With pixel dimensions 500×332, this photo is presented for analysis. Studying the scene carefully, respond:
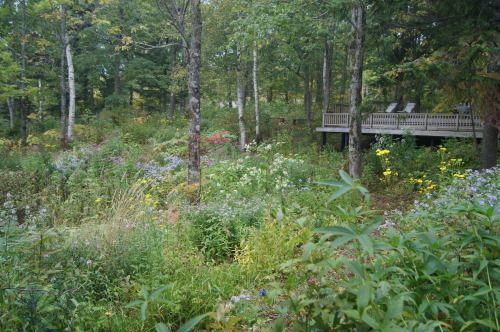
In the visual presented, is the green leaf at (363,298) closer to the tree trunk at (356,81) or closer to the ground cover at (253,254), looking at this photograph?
the ground cover at (253,254)

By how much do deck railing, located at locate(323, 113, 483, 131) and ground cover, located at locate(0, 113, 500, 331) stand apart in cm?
284

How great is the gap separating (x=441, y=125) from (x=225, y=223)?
34.2ft

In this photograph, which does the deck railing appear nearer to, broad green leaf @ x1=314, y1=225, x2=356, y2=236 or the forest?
the forest

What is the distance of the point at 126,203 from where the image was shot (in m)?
4.57

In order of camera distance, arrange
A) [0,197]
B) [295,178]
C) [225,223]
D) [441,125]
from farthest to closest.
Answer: [441,125] < [295,178] < [0,197] < [225,223]

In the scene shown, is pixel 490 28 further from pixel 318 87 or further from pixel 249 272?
pixel 318 87

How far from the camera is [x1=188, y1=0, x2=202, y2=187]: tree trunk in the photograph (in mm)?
5801

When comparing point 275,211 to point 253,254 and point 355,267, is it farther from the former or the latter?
point 253,254

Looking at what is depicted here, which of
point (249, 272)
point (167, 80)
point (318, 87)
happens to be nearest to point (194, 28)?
point (249, 272)

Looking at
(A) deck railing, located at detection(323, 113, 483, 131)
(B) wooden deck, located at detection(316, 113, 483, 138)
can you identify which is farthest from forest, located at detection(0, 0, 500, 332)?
(A) deck railing, located at detection(323, 113, 483, 131)

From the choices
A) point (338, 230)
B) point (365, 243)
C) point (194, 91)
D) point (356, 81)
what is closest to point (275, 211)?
point (338, 230)

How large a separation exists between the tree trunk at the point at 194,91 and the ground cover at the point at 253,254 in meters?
0.45

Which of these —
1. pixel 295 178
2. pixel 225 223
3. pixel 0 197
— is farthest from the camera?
pixel 295 178

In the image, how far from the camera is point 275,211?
177 cm
